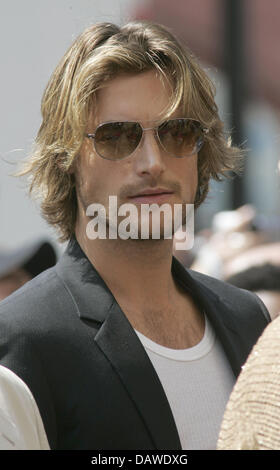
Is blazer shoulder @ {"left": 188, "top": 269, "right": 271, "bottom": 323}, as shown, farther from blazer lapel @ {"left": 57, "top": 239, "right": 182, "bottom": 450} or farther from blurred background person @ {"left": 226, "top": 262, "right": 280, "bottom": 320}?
blurred background person @ {"left": 226, "top": 262, "right": 280, "bottom": 320}

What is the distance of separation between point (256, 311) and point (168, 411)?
61 cm

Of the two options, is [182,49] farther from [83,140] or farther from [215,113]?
[83,140]

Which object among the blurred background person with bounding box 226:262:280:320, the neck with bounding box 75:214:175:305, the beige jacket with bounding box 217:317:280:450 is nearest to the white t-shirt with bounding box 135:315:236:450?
the neck with bounding box 75:214:175:305

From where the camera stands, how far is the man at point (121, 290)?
2084 mm

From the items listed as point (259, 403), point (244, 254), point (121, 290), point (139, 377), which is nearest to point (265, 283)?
point (244, 254)

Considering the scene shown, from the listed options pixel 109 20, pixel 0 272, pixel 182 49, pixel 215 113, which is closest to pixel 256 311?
pixel 215 113

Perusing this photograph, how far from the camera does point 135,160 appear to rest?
2324 millimetres

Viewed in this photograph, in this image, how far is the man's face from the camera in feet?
7.60

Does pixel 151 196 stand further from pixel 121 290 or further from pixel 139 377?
pixel 139 377

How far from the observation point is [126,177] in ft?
7.63

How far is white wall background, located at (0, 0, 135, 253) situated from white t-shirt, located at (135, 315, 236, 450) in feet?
2.66

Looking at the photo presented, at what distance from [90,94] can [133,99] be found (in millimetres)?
115
